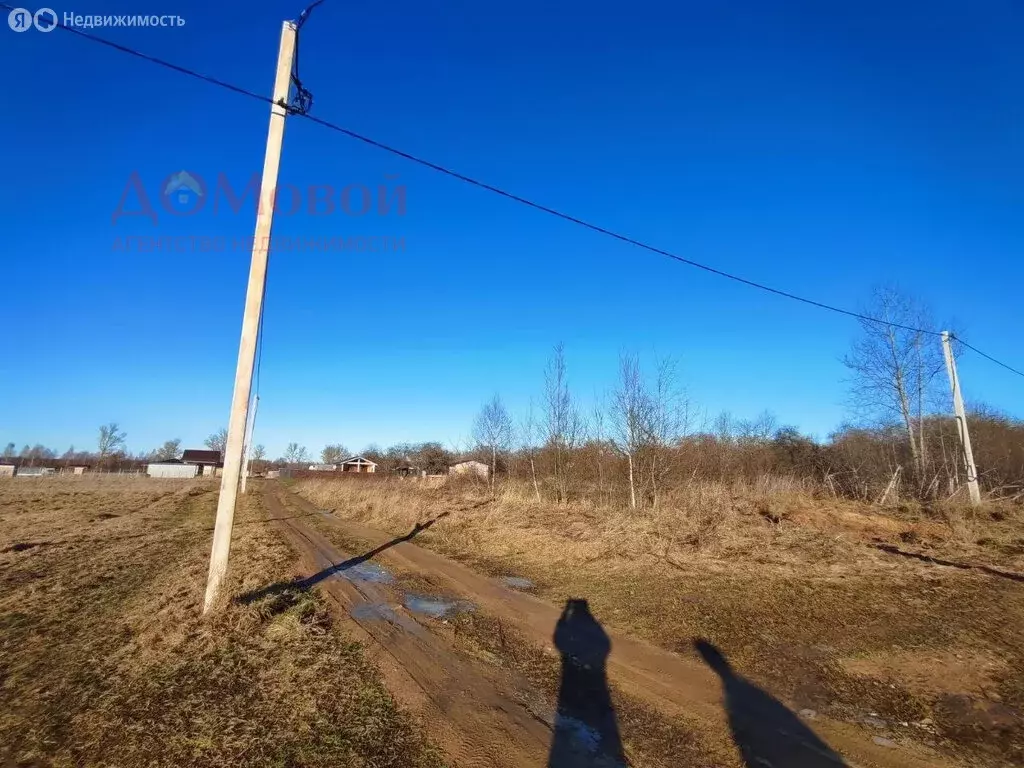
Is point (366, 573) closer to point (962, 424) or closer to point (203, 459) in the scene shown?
point (962, 424)

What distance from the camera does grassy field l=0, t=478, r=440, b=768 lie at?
3.30 m

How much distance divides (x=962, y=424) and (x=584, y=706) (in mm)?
17226

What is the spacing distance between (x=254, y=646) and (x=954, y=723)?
612cm

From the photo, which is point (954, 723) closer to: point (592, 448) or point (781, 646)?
point (781, 646)

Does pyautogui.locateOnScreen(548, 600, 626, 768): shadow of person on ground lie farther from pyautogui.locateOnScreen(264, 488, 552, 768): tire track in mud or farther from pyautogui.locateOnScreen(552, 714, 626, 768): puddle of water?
pyautogui.locateOnScreen(264, 488, 552, 768): tire track in mud

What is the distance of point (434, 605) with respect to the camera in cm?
721

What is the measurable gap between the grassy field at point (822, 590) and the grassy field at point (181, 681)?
3331mm

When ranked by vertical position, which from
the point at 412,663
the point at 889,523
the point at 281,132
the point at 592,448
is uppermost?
the point at 281,132

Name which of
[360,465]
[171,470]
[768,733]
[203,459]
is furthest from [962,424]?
[203,459]

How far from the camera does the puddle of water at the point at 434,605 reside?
6859 millimetres

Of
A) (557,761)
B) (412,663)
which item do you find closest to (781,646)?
(557,761)

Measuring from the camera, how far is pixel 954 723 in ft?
12.0

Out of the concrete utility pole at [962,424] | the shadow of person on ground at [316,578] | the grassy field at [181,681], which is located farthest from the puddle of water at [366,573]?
the concrete utility pole at [962,424]

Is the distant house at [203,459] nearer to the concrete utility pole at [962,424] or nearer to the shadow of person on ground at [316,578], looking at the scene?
the shadow of person on ground at [316,578]
